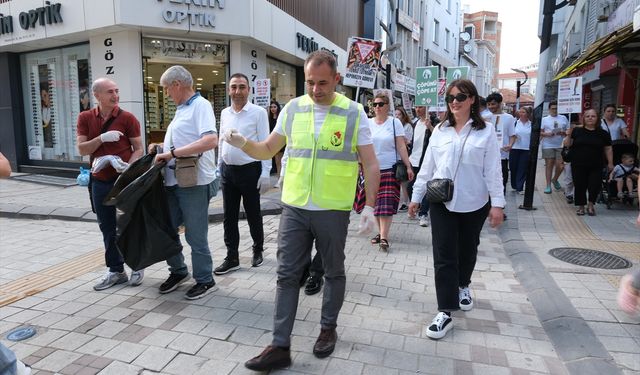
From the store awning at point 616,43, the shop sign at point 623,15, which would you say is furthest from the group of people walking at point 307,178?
the shop sign at point 623,15

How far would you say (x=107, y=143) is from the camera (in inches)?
161

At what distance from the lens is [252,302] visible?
3.90 m

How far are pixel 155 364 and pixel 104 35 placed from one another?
32.0 ft

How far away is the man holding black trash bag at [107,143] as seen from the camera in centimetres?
404

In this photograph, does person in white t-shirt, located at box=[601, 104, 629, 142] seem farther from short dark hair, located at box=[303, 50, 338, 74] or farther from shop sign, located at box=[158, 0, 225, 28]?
shop sign, located at box=[158, 0, 225, 28]

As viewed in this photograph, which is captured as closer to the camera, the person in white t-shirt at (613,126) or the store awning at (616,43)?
the store awning at (616,43)

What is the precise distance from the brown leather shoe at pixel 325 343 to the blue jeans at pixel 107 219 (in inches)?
88.3

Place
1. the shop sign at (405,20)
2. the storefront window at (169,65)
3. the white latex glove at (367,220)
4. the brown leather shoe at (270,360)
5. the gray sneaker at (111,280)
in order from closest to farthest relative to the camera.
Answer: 1. the brown leather shoe at (270,360)
2. the white latex glove at (367,220)
3. the gray sneaker at (111,280)
4. the storefront window at (169,65)
5. the shop sign at (405,20)

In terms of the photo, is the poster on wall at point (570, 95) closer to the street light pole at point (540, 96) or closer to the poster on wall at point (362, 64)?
the street light pole at point (540, 96)

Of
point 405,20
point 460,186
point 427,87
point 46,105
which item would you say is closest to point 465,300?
point 460,186

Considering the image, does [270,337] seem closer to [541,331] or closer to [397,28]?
[541,331]

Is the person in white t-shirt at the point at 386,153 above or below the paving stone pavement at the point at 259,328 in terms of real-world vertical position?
above

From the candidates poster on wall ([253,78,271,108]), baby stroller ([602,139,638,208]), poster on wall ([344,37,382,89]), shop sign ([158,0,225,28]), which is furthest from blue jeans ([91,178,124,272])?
baby stroller ([602,139,638,208])

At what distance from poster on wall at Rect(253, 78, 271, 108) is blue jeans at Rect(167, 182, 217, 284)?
6.79 meters
